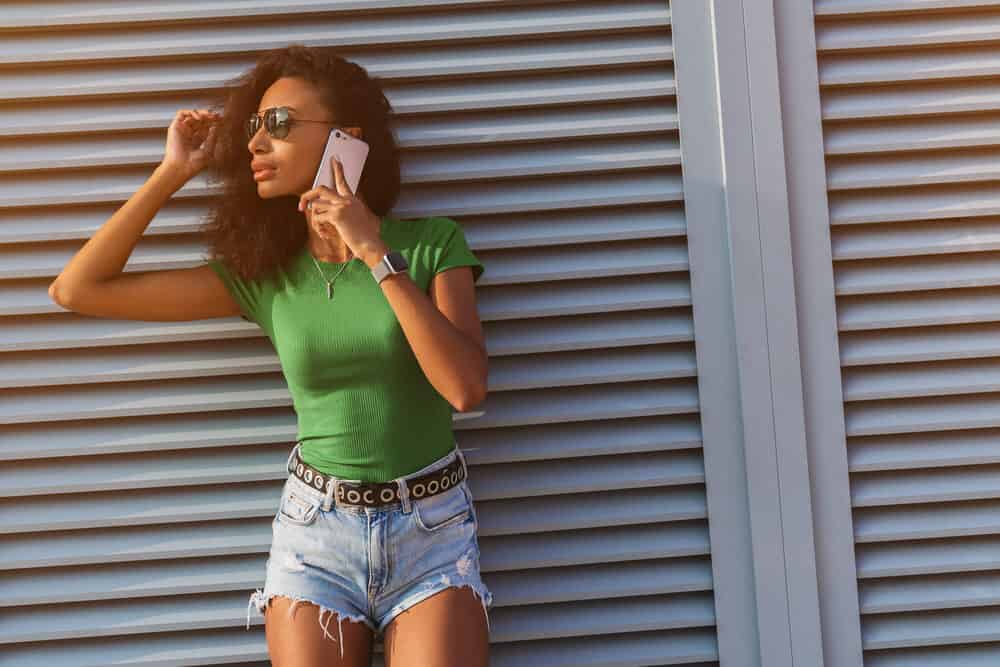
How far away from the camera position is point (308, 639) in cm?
217

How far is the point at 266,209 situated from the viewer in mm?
2496

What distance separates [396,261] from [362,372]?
28 cm

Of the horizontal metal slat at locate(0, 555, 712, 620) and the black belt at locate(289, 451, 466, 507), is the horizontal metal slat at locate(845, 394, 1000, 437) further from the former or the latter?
the black belt at locate(289, 451, 466, 507)

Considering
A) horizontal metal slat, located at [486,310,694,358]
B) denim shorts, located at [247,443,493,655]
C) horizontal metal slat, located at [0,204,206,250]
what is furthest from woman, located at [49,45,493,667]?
horizontal metal slat, located at [486,310,694,358]

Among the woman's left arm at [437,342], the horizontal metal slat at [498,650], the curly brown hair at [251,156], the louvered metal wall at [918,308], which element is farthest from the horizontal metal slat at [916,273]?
the curly brown hair at [251,156]

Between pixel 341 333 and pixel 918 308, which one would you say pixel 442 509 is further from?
pixel 918 308

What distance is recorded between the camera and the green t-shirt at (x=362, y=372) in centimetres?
227

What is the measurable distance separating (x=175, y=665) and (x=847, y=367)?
1948mm

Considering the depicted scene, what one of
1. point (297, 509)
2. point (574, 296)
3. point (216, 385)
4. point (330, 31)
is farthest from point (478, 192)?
point (297, 509)

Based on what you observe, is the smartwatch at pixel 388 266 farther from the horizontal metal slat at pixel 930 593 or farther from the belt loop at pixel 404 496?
the horizontal metal slat at pixel 930 593

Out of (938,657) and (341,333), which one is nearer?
(341,333)

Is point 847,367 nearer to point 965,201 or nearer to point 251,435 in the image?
point 965,201

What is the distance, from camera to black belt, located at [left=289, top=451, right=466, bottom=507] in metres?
2.23

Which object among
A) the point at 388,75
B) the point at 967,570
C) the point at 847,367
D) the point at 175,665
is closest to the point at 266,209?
the point at 388,75
